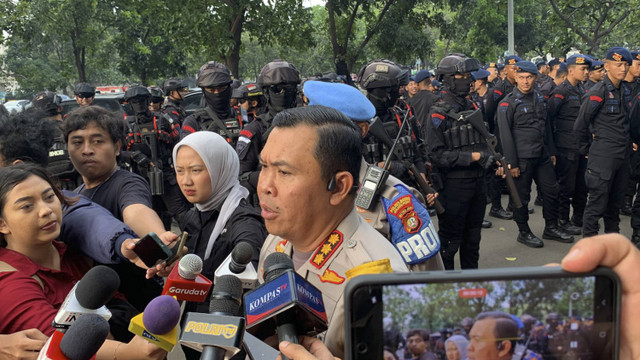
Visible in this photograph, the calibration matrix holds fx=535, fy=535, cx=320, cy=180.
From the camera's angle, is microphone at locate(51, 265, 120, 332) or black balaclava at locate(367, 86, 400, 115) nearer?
microphone at locate(51, 265, 120, 332)

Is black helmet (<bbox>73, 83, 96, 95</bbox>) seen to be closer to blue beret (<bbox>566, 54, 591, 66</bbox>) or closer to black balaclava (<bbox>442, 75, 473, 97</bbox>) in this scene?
black balaclava (<bbox>442, 75, 473, 97</bbox>)

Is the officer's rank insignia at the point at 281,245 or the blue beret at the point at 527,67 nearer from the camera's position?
the officer's rank insignia at the point at 281,245

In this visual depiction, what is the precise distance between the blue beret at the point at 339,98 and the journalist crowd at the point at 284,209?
0.01 metres

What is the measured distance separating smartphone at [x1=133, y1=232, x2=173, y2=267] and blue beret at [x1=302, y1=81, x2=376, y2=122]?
3.63ft

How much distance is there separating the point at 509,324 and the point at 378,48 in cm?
1577

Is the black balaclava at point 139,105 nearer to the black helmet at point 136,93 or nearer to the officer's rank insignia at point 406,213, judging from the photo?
the black helmet at point 136,93

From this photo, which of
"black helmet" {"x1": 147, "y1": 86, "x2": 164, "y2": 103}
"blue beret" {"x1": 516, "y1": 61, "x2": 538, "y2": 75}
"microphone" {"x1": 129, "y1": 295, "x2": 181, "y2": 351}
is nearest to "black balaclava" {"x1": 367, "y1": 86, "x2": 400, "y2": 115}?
"blue beret" {"x1": 516, "y1": 61, "x2": 538, "y2": 75}

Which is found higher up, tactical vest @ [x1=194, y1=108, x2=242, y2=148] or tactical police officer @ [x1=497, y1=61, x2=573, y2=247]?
tactical vest @ [x1=194, y1=108, x2=242, y2=148]

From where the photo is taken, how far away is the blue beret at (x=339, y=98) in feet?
8.74

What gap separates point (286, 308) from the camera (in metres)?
1.07

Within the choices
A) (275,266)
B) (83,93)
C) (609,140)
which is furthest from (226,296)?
(83,93)

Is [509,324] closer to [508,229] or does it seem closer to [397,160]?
[397,160]

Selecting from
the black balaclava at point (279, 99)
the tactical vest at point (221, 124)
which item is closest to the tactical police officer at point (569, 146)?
the black balaclava at point (279, 99)

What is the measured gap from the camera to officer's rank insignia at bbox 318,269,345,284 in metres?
1.62
